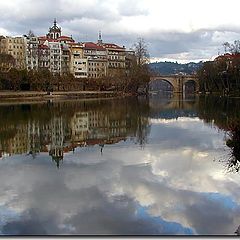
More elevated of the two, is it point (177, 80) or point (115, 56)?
point (115, 56)

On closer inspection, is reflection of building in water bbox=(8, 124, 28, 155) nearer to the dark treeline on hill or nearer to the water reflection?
the water reflection

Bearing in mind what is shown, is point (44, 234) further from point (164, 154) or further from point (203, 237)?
point (164, 154)

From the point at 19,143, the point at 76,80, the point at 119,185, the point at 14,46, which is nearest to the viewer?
the point at 119,185

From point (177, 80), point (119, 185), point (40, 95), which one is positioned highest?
point (177, 80)

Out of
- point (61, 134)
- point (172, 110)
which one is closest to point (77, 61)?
point (172, 110)

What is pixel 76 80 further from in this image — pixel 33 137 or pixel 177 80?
pixel 33 137

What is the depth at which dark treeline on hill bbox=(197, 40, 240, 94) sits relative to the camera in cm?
6869

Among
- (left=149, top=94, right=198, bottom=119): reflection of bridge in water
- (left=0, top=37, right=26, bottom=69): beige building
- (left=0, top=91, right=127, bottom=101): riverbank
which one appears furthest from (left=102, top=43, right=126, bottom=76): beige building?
(left=149, top=94, right=198, bottom=119): reflection of bridge in water

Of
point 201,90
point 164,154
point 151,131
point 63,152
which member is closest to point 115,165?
point 164,154

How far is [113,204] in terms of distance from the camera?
8891mm

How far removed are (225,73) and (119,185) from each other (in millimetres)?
64733

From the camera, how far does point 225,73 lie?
237ft

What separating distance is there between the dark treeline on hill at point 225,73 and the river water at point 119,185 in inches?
2012

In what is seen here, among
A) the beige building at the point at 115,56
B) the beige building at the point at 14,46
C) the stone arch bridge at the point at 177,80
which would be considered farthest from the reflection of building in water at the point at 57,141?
the stone arch bridge at the point at 177,80
